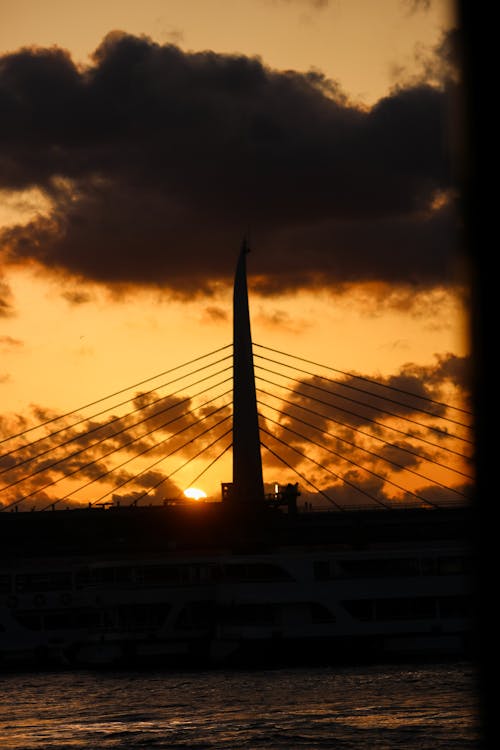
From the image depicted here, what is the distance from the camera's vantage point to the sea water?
25.7m

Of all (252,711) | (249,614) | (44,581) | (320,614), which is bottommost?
(252,711)

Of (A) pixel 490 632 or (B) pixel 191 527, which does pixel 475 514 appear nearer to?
(A) pixel 490 632

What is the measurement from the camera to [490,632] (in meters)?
2.21

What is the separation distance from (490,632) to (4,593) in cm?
5256

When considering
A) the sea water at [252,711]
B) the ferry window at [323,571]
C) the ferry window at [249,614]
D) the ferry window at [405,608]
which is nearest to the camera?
the sea water at [252,711]

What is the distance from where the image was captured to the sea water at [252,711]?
2566cm

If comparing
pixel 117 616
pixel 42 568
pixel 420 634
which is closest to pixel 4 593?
pixel 42 568

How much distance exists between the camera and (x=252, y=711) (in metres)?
30.0

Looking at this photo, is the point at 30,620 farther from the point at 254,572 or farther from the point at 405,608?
the point at 405,608

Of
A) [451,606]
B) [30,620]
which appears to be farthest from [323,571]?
[30,620]

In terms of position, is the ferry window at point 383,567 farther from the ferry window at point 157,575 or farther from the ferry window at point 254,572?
the ferry window at point 157,575

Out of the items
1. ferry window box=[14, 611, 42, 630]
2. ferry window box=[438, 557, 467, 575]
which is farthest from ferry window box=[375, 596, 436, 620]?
ferry window box=[14, 611, 42, 630]

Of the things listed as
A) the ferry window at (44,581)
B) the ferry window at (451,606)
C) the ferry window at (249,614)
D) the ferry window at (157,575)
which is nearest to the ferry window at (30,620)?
the ferry window at (44,581)

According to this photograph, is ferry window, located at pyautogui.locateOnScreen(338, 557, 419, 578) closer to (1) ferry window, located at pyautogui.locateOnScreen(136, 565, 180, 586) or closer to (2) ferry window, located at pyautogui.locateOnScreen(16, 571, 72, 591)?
(1) ferry window, located at pyautogui.locateOnScreen(136, 565, 180, 586)
